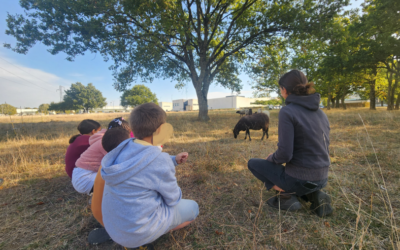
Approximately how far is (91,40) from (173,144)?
32.1 feet

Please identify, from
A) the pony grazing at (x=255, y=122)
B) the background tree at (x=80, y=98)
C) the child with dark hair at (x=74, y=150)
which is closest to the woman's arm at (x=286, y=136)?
the child with dark hair at (x=74, y=150)

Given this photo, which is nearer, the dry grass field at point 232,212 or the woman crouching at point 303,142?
the dry grass field at point 232,212

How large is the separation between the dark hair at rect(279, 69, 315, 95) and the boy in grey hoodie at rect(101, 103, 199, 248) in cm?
167

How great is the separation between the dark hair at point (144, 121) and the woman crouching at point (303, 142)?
1451 mm

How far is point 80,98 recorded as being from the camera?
71.4m

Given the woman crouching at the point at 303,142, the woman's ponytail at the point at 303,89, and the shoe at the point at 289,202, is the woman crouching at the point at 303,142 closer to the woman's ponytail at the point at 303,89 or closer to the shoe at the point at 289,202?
the woman's ponytail at the point at 303,89

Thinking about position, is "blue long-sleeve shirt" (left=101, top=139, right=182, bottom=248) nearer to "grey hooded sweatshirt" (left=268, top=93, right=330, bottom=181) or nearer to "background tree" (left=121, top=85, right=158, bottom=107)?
"grey hooded sweatshirt" (left=268, top=93, right=330, bottom=181)

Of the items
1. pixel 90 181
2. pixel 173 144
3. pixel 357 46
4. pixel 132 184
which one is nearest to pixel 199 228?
pixel 132 184

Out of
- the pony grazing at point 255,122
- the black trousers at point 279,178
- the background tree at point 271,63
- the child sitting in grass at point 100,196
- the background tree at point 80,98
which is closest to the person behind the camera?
the child sitting in grass at point 100,196

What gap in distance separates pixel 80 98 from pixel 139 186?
8775cm

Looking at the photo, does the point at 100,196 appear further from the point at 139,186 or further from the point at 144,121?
the point at 144,121

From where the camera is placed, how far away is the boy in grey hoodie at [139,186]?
4.36 ft

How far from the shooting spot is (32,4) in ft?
32.5

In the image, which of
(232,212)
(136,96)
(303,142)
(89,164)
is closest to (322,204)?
(303,142)
